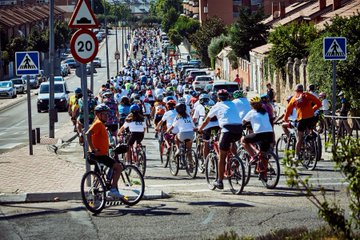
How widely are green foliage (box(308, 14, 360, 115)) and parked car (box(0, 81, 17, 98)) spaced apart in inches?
1380

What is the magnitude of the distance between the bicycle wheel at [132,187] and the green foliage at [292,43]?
3252 cm

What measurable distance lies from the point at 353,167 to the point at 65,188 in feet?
27.5

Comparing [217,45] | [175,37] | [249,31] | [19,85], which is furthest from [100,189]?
[175,37]

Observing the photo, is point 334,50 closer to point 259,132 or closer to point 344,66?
point 259,132

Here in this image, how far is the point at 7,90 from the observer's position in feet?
223

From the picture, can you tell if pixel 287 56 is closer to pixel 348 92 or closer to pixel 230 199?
pixel 348 92

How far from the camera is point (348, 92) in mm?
32156

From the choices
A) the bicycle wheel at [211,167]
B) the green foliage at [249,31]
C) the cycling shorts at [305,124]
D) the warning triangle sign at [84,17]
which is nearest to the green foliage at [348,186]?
the warning triangle sign at [84,17]

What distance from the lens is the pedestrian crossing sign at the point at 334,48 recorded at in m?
20.0

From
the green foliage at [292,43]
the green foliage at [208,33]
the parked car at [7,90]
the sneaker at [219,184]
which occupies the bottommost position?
the sneaker at [219,184]

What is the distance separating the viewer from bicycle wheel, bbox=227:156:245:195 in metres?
15.2

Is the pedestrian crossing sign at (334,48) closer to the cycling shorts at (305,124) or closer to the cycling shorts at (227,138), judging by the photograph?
the cycling shorts at (305,124)

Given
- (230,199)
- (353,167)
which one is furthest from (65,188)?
(353,167)

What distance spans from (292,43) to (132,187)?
34.2 m
